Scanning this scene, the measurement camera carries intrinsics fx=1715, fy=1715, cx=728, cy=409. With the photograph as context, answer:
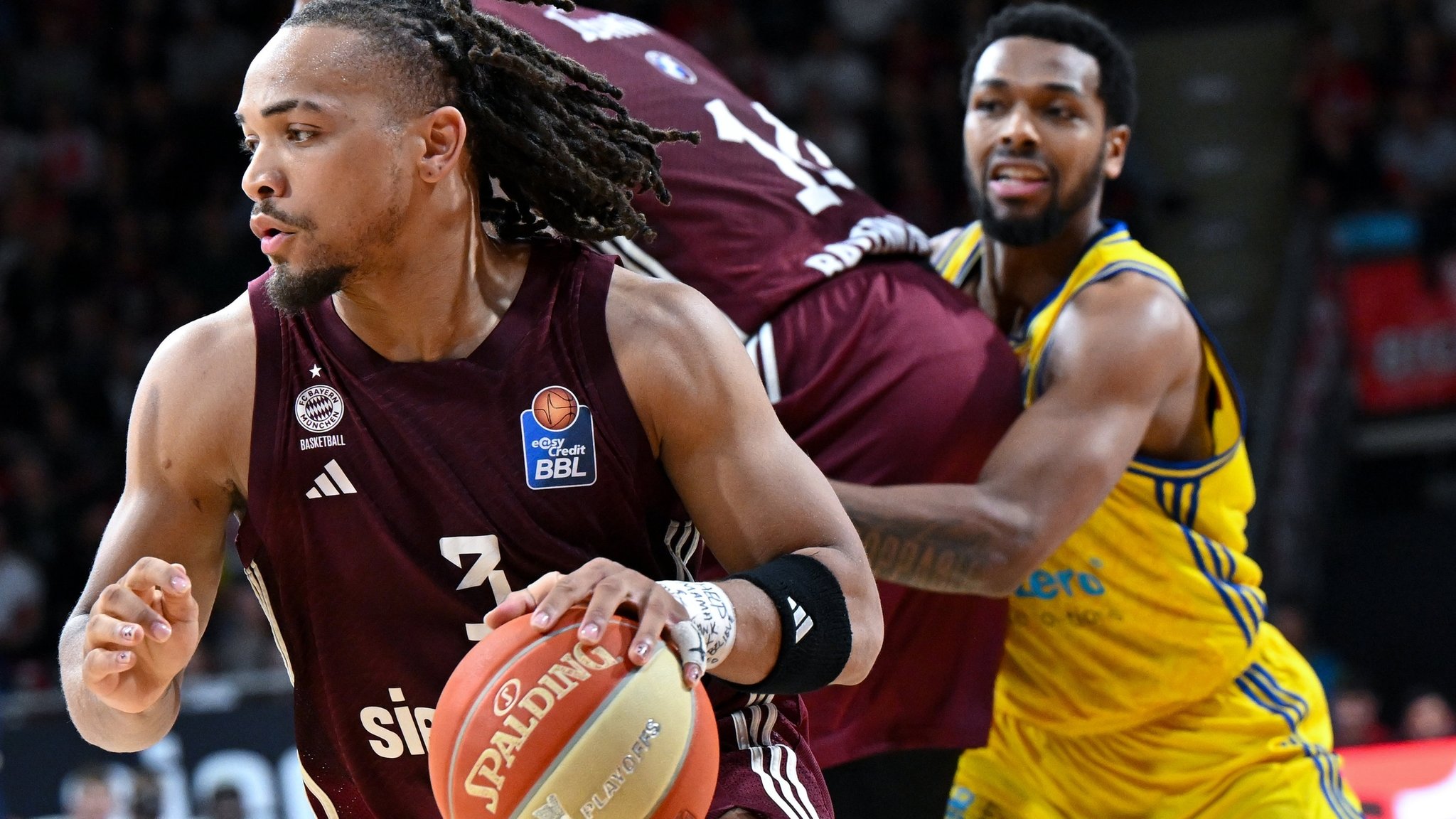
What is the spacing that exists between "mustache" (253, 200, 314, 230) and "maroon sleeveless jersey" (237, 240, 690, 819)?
229 millimetres

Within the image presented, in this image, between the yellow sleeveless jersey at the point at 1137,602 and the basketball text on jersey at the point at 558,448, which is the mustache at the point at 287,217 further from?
the yellow sleeveless jersey at the point at 1137,602

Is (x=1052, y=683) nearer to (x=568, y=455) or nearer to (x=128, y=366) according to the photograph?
(x=568, y=455)

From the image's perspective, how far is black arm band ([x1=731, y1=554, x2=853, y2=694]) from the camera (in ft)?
8.04

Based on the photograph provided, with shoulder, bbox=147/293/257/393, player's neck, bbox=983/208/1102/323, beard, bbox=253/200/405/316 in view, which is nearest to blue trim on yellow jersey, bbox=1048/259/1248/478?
player's neck, bbox=983/208/1102/323

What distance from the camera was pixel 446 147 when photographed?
2.74m

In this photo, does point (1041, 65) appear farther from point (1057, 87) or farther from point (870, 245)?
point (870, 245)

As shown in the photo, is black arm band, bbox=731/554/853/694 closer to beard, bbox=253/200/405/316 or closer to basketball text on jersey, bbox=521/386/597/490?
basketball text on jersey, bbox=521/386/597/490

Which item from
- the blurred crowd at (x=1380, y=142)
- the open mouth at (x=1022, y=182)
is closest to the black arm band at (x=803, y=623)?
the open mouth at (x=1022, y=182)

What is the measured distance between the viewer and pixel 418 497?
2682 millimetres

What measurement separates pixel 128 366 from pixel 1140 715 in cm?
731

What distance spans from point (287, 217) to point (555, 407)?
19.6 inches

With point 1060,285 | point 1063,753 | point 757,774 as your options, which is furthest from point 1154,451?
point 757,774

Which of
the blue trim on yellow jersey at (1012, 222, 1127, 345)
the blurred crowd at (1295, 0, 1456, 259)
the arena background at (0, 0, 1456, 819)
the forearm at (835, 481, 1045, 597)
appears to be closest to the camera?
the forearm at (835, 481, 1045, 597)

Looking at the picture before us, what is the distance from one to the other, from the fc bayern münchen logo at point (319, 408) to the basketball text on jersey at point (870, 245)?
4.47 feet
